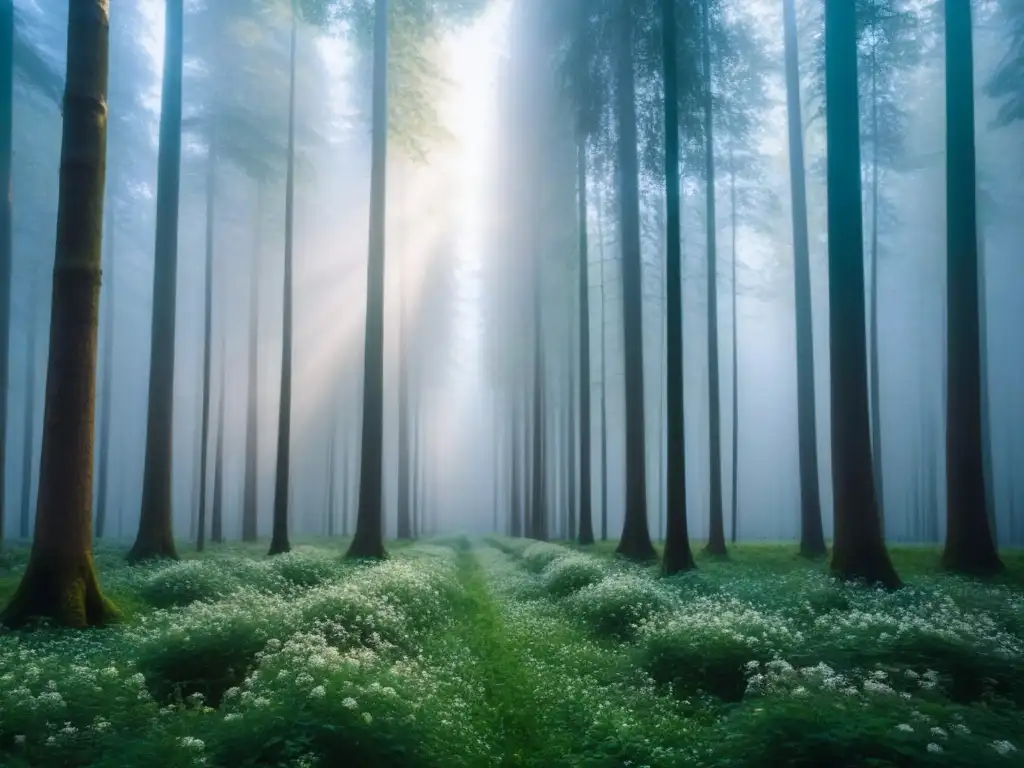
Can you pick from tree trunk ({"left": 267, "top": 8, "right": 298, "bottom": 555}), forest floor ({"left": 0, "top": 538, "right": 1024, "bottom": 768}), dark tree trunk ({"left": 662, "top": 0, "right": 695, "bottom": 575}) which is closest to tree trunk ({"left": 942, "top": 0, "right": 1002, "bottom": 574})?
forest floor ({"left": 0, "top": 538, "right": 1024, "bottom": 768})

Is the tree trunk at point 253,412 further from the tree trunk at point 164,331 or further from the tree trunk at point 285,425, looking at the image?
the tree trunk at point 164,331

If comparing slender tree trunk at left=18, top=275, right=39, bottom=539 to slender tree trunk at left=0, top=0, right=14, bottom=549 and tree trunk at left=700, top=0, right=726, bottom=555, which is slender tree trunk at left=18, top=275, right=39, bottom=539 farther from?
tree trunk at left=700, top=0, right=726, bottom=555

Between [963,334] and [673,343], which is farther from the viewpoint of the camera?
[673,343]

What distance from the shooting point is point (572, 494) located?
30.5m

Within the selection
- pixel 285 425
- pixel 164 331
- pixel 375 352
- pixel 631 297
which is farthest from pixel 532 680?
pixel 164 331

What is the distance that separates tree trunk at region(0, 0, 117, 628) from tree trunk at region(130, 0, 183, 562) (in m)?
6.73

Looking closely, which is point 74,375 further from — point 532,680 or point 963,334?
point 963,334

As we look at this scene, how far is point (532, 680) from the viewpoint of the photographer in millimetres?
7859

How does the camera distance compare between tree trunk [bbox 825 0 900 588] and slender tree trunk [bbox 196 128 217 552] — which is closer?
tree trunk [bbox 825 0 900 588]

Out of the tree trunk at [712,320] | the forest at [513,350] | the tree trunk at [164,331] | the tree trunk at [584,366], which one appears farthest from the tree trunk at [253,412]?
the tree trunk at [712,320]

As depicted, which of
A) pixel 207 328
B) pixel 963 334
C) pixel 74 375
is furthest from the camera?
pixel 207 328

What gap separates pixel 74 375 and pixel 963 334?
1604 cm

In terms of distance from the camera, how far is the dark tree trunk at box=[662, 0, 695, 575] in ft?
44.9

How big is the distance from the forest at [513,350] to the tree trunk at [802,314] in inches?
3.8
